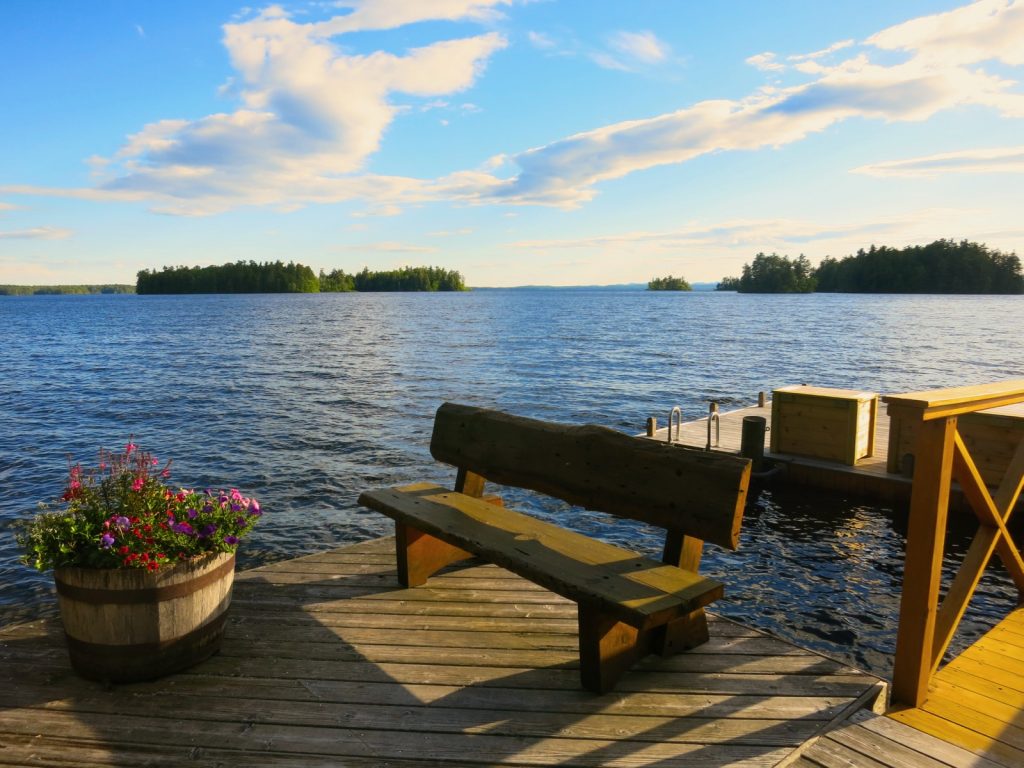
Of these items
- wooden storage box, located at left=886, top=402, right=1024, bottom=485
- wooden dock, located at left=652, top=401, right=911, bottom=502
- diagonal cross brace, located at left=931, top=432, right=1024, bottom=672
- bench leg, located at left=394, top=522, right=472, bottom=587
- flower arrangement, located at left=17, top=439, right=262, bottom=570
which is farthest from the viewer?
wooden dock, located at left=652, top=401, right=911, bottom=502

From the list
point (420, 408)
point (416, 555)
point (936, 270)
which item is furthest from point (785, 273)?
point (416, 555)

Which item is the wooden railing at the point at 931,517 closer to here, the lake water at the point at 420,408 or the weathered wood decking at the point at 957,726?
the weathered wood decking at the point at 957,726

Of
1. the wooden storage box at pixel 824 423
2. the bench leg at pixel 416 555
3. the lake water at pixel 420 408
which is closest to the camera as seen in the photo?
the bench leg at pixel 416 555

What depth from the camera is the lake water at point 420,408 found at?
371 inches

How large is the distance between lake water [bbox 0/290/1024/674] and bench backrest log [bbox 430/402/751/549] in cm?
467

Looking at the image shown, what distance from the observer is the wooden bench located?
3.76 m

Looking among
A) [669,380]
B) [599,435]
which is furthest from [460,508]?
[669,380]

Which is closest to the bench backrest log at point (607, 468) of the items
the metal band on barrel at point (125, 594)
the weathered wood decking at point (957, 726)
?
the weathered wood decking at point (957, 726)

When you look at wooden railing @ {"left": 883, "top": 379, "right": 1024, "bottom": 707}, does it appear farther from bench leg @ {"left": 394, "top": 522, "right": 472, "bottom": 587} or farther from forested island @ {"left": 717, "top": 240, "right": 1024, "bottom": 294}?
forested island @ {"left": 717, "top": 240, "right": 1024, "bottom": 294}

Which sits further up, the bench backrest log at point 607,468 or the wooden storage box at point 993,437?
the bench backrest log at point 607,468

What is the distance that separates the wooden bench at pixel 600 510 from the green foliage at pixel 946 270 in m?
169

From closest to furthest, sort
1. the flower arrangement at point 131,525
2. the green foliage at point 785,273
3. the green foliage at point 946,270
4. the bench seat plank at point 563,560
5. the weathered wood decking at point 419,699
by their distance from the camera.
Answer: the weathered wood decking at point 419,699 < the bench seat plank at point 563,560 < the flower arrangement at point 131,525 < the green foliage at point 946,270 < the green foliage at point 785,273

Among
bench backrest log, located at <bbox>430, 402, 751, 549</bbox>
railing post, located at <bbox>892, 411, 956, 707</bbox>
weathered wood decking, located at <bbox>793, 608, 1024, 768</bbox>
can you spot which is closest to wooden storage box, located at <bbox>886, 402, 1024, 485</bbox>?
weathered wood decking, located at <bbox>793, 608, 1024, 768</bbox>

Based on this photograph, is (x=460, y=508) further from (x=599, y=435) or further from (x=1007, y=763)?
(x=1007, y=763)
